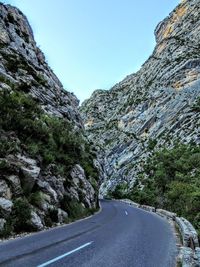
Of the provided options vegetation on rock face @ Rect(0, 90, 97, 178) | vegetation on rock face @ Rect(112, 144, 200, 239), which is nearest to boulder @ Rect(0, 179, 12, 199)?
vegetation on rock face @ Rect(0, 90, 97, 178)

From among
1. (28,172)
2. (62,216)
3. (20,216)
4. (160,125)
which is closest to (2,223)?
(20,216)

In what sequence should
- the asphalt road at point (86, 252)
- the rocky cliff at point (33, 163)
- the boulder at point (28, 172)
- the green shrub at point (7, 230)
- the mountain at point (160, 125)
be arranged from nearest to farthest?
the asphalt road at point (86, 252) < the green shrub at point (7, 230) < the rocky cliff at point (33, 163) < the boulder at point (28, 172) < the mountain at point (160, 125)

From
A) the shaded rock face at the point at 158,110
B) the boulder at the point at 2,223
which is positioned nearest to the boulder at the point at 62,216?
the boulder at the point at 2,223

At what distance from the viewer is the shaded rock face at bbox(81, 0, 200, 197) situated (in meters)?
70.2

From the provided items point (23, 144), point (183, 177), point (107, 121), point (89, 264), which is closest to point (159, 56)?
point (107, 121)

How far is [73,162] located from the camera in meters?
25.1

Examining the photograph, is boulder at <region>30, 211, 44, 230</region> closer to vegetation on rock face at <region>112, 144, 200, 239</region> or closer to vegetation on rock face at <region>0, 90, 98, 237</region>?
vegetation on rock face at <region>0, 90, 98, 237</region>

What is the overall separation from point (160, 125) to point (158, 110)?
6.02 meters

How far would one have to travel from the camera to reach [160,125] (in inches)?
3002

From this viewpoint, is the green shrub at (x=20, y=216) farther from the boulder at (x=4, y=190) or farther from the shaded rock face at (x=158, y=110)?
the shaded rock face at (x=158, y=110)

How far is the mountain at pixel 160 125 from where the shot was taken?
168 ft

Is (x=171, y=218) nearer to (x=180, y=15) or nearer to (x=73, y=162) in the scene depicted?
(x=73, y=162)

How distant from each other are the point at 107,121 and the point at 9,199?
101 m

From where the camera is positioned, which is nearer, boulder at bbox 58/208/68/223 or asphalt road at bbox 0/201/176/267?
asphalt road at bbox 0/201/176/267
